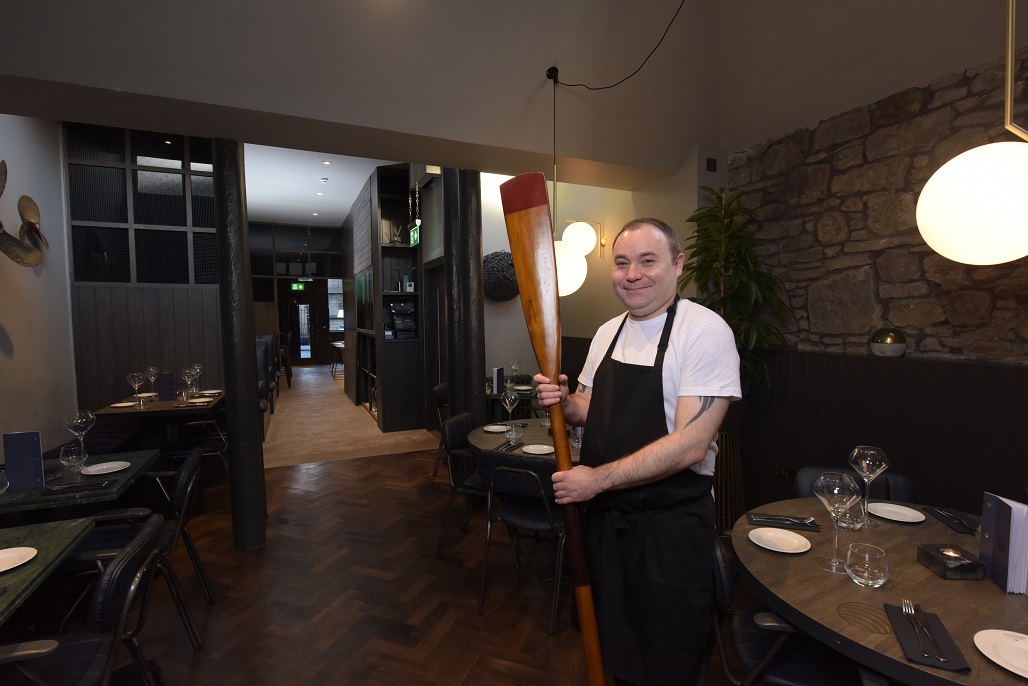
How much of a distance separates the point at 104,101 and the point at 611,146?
117 inches

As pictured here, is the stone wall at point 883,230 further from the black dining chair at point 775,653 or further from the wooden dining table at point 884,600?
the black dining chair at point 775,653

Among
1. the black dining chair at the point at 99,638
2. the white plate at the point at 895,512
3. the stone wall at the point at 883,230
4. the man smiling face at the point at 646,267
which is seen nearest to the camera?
the man smiling face at the point at 646,267

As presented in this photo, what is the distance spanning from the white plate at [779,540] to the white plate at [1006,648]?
1.64ft

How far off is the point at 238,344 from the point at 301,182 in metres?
5.72

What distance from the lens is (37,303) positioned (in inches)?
174

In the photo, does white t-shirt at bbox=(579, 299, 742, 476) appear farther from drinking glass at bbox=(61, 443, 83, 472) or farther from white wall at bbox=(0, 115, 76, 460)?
white wall at bbox=(0, 115, 76, 460)

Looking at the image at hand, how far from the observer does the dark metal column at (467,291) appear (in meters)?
4.53

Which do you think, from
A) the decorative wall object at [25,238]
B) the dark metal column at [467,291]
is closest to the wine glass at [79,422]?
the decorative wall object at [25,238]

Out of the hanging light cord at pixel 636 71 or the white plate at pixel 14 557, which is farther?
the hanging light cord at pixel 636 71

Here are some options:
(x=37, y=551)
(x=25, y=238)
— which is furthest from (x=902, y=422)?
(x=25, y=238)

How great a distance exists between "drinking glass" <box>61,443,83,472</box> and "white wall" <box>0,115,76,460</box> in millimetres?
1698

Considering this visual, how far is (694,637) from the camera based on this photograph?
1.36 m

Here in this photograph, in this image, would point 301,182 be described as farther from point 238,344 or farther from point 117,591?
point 117,591

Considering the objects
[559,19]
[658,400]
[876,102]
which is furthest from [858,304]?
[559,19]
